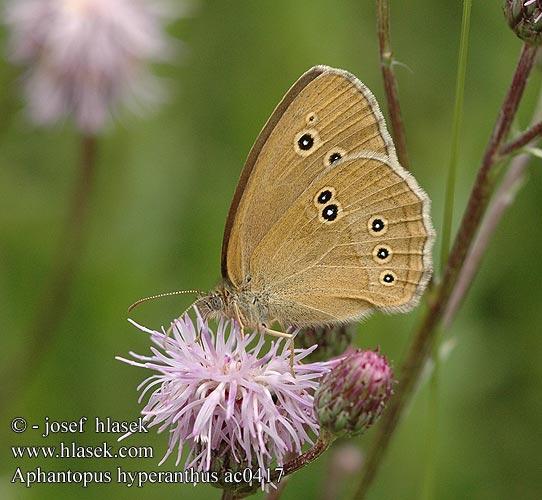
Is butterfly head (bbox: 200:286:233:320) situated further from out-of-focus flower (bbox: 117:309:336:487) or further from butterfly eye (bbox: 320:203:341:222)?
butterfly eye (bbox: 320:203:341:222)

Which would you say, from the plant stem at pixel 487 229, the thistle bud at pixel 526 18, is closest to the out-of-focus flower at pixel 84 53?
the plant stem at pixel 487 229

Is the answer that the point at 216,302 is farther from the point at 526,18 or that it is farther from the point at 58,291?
the point at 58,291

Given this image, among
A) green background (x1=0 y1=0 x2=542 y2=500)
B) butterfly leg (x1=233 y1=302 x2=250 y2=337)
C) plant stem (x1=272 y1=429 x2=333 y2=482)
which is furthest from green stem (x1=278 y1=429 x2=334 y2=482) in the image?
green background (x1=0 y1=0 x2=542 y2=500)

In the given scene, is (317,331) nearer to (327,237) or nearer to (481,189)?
(327,237)

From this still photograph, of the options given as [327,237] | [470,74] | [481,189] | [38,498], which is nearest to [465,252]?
[481,189]

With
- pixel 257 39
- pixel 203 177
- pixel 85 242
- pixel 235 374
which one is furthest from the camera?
pixel 257 39

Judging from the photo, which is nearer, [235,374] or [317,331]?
[235,374]
